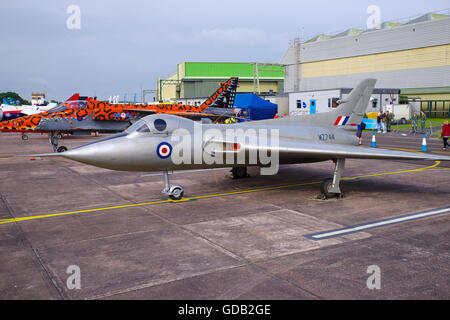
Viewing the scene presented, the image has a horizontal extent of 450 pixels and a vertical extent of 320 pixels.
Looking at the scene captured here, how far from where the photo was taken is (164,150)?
384 inches

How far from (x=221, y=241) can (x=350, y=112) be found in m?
8.42

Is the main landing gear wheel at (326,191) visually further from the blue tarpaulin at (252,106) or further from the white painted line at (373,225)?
the blue tarpaulin at (252,106)

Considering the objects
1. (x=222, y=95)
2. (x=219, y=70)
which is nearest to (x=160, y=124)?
(x=222, y=95)

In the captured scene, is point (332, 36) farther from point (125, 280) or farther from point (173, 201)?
point (125, 280)

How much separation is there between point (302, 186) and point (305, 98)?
39818 millimetres

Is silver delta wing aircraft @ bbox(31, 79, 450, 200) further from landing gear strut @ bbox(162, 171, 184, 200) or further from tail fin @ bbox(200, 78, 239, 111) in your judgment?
tail fin @ bbox(200, 78, 239, 111)

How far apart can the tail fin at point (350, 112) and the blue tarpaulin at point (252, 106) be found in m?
30.3

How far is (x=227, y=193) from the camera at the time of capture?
11461mm

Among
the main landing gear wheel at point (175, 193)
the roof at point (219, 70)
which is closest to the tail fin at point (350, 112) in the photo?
the main landing gear wheel at point (175, 193)

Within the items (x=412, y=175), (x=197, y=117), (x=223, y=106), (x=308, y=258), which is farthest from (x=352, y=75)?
(x=308, y=258)

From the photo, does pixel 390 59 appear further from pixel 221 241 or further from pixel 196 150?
pixel 221 241

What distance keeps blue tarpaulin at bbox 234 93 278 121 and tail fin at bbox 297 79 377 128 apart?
30.3 meters

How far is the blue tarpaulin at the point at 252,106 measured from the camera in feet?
144

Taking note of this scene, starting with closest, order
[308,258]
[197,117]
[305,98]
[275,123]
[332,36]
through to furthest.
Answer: [308,258] < [275,123] < [197,117] < [305,98] < [332,36]
